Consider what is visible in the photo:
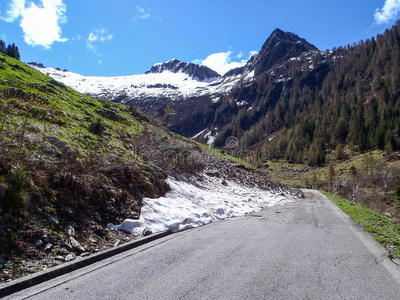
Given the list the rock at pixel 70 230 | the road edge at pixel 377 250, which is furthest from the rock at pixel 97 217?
the road edge at pixel 377 250

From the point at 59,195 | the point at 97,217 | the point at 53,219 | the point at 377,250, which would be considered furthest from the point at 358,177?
the point at 53,219

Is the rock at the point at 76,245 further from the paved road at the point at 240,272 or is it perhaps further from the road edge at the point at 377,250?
the road edge at the point at 377,250

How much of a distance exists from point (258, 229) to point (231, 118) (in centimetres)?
19025

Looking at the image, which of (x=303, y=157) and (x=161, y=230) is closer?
(x=161, y=230)

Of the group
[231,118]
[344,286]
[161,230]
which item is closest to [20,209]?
[161,230]

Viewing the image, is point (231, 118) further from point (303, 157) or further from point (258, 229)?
point (258, 229)

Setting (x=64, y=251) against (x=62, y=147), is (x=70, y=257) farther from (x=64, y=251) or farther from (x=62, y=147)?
(x=62, y=147)

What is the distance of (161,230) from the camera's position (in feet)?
24.7

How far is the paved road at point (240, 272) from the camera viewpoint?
359 cm

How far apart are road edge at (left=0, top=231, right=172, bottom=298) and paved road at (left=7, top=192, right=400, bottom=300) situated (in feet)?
0.66

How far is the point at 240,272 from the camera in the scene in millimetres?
4301

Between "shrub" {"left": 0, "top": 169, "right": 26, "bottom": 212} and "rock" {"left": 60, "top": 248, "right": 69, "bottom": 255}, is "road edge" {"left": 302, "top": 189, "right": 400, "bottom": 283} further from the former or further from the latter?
"shrub" {"left": 0, "top": 169, "right": 26, "bottom": 212}

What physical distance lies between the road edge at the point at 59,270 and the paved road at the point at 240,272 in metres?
0.20

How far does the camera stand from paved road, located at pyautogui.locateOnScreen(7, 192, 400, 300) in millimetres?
3594
